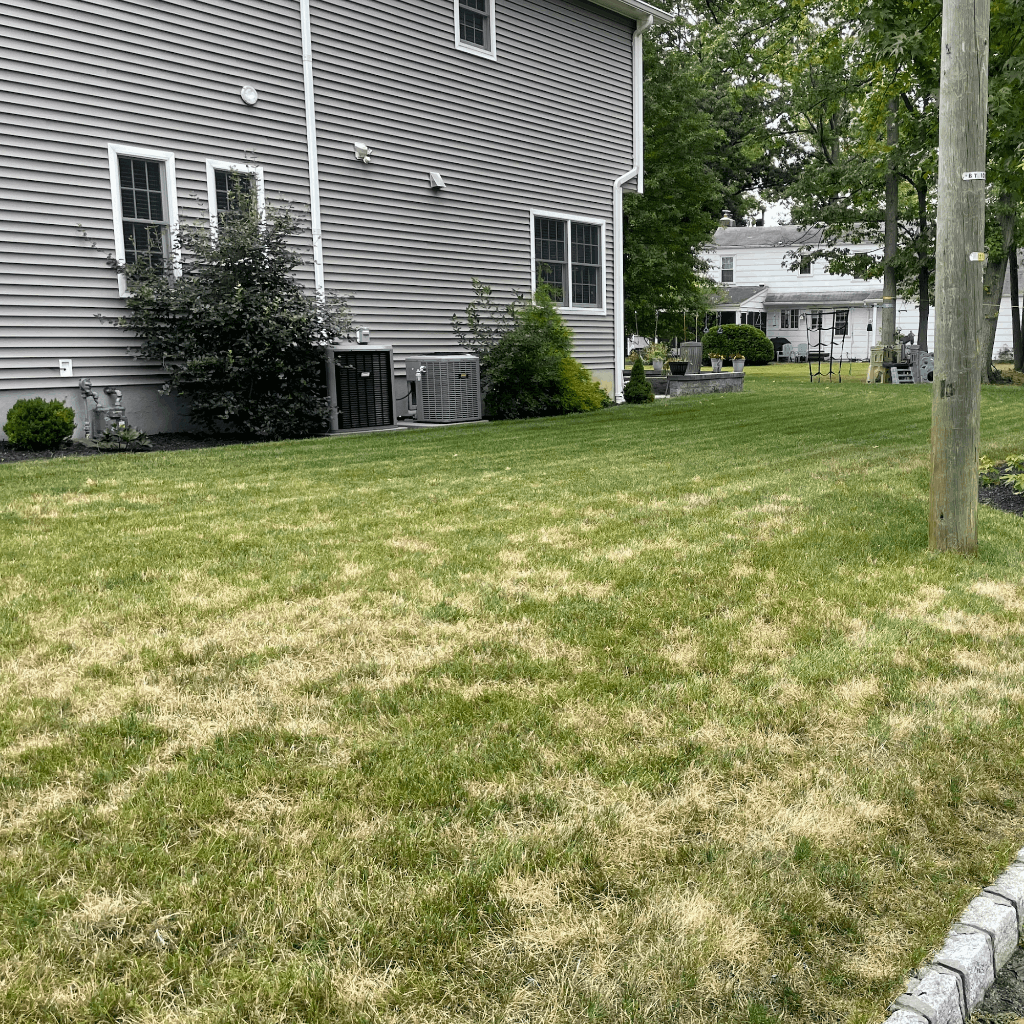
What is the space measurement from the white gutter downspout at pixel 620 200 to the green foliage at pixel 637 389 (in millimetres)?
345

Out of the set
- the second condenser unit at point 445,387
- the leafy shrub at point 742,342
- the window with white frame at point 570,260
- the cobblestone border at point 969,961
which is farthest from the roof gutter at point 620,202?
the leafy shrub at point 742,342

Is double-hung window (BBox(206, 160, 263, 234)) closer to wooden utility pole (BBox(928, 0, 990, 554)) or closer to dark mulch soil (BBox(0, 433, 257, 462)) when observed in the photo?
dark mulch soil (BBox(0, 433, 257, 462))

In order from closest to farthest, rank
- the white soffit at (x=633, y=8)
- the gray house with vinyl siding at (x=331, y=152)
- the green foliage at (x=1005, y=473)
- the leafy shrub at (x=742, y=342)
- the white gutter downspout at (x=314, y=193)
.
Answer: the green foliage at (x=1005, y=473), the gray house with vinyl siding at (x=331, y=152), the white gutter downspout at (x=314, y=193), the white soffit at (x=633, y=8), the leafy shrub at (x=742, y=342)

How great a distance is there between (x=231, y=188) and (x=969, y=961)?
10.8 metres

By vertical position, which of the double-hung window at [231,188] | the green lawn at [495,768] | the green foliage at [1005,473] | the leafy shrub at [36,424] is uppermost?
the double-hung window at [231,188]

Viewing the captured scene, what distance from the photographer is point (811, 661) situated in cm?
322

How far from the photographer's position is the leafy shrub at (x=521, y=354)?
12.9m

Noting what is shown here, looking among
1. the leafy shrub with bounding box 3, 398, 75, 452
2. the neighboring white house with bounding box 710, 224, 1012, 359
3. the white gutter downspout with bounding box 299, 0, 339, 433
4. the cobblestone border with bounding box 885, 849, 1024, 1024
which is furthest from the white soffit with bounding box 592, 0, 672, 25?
the neighboring white house with bounding box 710, 224, 1012, 359

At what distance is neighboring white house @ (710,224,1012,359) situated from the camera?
40344 mm

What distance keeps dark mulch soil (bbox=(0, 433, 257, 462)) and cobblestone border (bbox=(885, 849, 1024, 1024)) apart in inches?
337

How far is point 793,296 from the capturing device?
42188 mm

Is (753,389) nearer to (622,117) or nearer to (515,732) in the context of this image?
(622,117)

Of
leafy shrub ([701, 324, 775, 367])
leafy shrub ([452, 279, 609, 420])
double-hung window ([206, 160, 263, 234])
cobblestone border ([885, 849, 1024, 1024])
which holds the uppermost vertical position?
double-hung window ([206, 160, 263, 234])

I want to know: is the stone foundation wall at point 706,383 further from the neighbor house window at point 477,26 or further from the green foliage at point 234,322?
the green foliage at point 234,322
